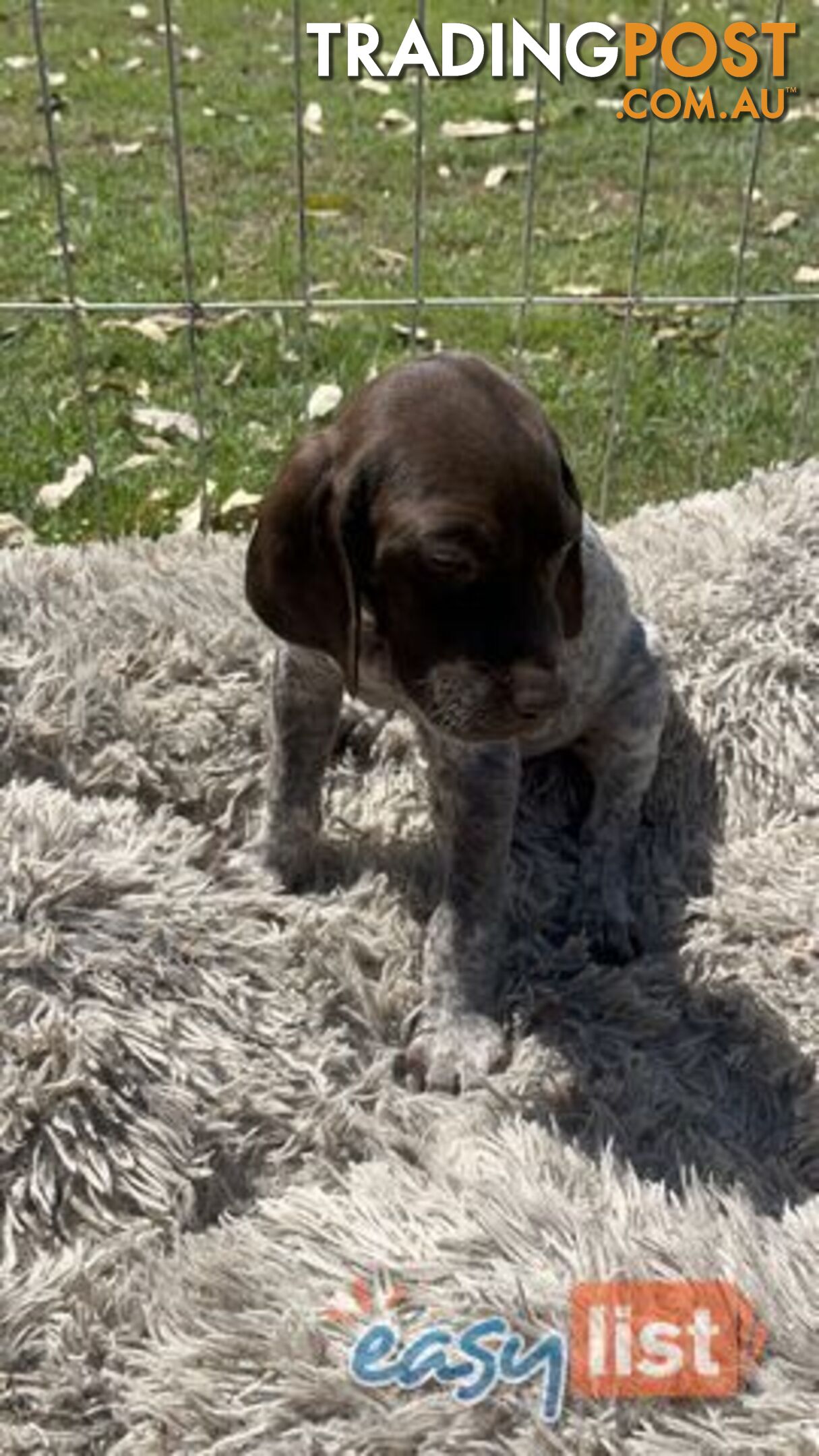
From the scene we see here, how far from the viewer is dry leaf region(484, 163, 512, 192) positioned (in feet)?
20.5

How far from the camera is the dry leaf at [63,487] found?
365 cm

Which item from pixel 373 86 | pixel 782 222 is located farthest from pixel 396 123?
pixel 782 222

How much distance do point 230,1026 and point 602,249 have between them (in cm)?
393

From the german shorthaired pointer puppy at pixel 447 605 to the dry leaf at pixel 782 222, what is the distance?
3564 millimetres

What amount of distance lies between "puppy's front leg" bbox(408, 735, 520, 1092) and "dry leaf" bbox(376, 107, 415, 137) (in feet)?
16.3

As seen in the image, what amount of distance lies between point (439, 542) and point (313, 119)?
544 cm

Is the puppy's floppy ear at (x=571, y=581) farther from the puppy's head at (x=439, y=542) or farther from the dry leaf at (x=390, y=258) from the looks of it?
the dry leaf at (x=390, y=258)

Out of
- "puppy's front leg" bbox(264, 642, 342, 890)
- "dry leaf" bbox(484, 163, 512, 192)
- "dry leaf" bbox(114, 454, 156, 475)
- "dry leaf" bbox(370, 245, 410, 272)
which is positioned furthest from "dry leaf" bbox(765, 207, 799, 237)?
"puppy's front leg" bbox(264, 642, 342, 890)

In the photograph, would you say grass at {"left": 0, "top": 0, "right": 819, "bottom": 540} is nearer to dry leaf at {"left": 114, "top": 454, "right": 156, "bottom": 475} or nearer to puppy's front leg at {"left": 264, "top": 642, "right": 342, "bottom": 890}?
dry leaf at {"left": 114, "top": 454, "right": 156, "bottom": 475}

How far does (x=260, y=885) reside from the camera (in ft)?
8.25

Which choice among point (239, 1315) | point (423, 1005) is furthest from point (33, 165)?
point (239, 1315)

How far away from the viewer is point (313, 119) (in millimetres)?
6926

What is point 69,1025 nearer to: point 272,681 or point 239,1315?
point 239,1315

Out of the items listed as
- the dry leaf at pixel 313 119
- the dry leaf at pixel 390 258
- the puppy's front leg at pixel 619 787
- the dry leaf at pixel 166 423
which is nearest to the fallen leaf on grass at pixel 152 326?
the dry leaf at pixel 166 423
